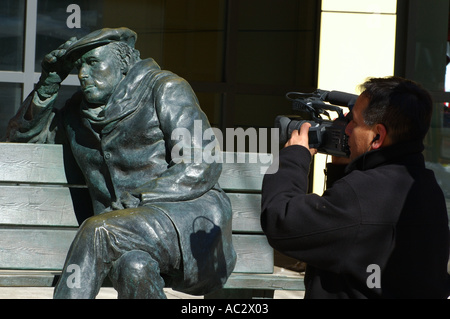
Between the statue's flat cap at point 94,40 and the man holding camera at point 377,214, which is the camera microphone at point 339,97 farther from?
the statue's flat cap at point 94,40

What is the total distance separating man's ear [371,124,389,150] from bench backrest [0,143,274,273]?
1.64 m

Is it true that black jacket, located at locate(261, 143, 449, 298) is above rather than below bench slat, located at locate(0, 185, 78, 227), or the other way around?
above

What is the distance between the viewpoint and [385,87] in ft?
7.63

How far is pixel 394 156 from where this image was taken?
2.30m

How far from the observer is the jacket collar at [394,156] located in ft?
7.54

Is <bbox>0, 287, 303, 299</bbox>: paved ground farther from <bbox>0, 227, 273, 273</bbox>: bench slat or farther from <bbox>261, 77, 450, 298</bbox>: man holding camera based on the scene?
<bbox>261, 77, 450, 298</bbox>: man holding camera

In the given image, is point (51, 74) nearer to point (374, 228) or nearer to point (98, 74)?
point (98, 74)

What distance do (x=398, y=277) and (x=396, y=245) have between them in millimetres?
93

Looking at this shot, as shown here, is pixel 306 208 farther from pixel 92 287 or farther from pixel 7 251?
pixel 7 251

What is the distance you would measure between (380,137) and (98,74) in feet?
5.52

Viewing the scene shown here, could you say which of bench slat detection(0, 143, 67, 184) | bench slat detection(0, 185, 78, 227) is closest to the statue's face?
bench slat detection(0, 143, 67, 184)

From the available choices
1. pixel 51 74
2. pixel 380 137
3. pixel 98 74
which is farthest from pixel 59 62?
pixel 380 137

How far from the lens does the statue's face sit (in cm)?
360
